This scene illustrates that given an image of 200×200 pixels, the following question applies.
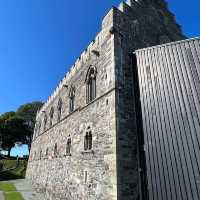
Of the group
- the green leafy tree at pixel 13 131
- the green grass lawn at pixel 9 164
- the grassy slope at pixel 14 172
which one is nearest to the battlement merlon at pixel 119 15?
the grassy slope at pixel 14 172

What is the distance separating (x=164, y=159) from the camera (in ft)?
18.9

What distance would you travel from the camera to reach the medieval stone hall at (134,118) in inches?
222

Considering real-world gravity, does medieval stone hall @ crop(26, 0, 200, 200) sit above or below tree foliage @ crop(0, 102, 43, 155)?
below

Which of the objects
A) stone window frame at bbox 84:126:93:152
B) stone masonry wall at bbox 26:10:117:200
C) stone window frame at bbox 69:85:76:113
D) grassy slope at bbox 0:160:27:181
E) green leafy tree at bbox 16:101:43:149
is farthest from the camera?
green leafy tree at bbox 16:101:43:149

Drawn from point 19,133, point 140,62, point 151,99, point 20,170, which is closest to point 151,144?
point 151,99

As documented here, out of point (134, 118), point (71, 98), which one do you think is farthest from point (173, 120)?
point (71, 98)

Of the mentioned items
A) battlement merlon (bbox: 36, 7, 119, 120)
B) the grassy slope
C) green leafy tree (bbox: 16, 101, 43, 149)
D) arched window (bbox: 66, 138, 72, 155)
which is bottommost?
the grassy slope

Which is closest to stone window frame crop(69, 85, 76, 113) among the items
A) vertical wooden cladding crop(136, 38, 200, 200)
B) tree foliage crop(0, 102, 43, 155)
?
vertical wooden cladding crop(136, 38, 200, 200)

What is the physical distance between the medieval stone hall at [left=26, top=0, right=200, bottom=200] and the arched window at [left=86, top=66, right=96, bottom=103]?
55mm

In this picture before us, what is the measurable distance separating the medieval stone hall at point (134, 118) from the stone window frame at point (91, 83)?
5 centimetres

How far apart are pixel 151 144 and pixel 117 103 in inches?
80.4

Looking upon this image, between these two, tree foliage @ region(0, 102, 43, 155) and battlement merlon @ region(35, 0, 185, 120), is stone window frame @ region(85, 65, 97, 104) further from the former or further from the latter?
tree foliage @ region(0, 102, 43, 155)

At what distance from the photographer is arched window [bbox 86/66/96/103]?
32.3 ft

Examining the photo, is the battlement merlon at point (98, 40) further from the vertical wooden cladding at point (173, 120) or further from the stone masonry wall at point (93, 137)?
the vertical wooden cladding at point (173, 120)
